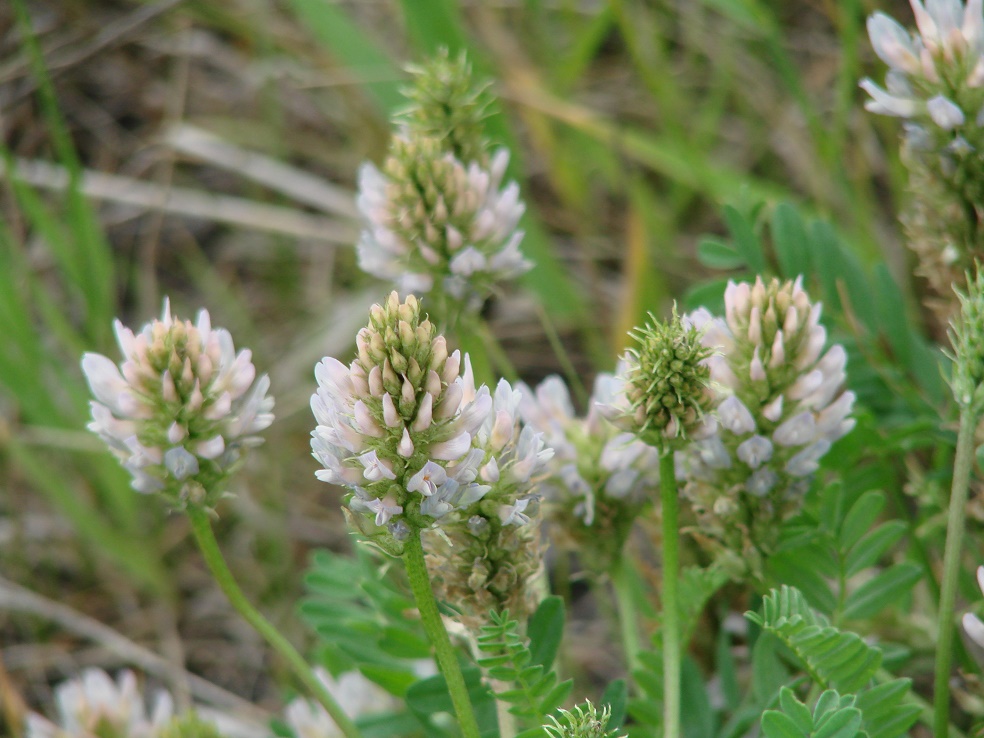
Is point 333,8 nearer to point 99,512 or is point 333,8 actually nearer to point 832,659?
point 99,512

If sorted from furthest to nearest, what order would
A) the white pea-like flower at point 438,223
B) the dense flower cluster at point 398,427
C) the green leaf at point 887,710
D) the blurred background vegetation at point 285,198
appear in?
the blurred background vegetation at point 285,198 → the white pea-like flower at point 438,223 → the green leaf at point 887,710 → the dense flower cluster at point 398,427

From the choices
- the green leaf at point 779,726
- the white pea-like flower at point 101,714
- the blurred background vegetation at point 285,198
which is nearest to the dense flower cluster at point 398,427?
the green leaf at point 779,726

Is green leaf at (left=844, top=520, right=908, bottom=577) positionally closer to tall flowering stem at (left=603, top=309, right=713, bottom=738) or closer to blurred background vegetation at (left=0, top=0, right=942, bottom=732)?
tall flowering stem at (left=603, top=309, right=713, bottom=738)

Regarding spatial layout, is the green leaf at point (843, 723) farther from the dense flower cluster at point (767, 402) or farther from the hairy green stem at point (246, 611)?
the hairy green stem at point (246, 611)

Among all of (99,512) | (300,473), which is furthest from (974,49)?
(99,512)

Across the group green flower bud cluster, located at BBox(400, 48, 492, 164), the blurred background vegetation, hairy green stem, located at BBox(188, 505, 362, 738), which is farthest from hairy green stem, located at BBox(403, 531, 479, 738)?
the blurred background vegetation

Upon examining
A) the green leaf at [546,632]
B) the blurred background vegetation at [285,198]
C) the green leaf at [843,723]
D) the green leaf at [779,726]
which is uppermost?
the blurred background vegetation at [285,198]
